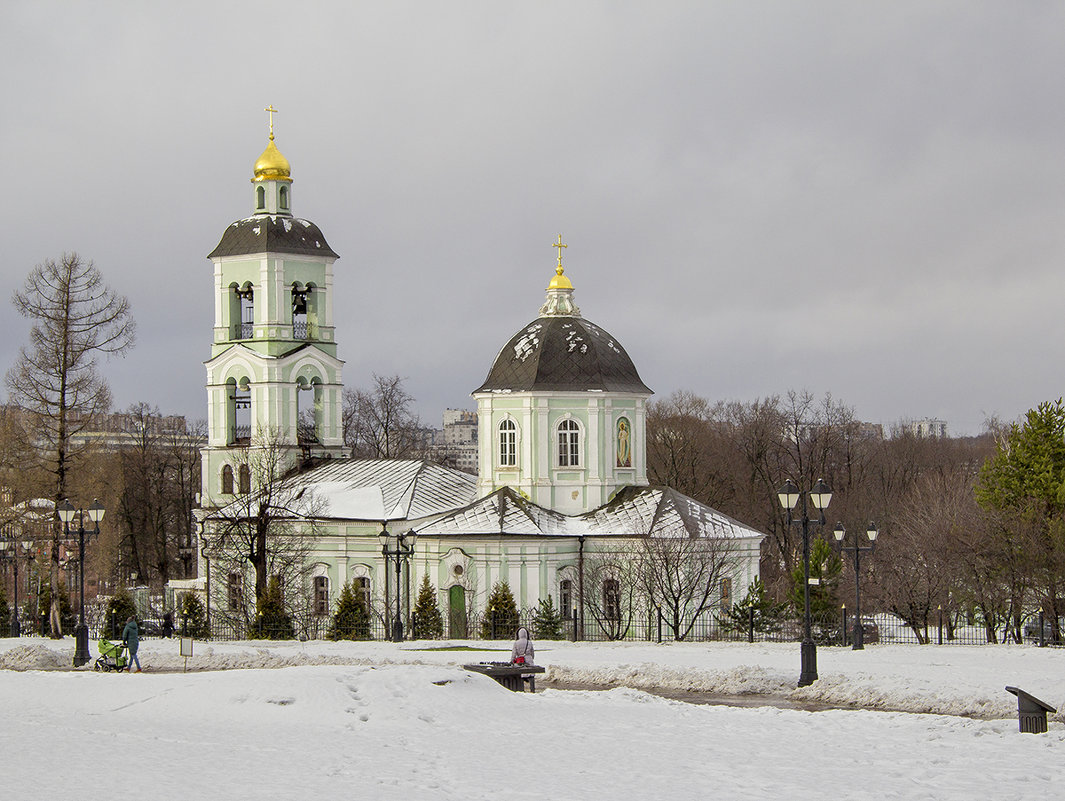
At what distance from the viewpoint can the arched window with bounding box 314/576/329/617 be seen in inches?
1741

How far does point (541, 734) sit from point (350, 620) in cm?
2069

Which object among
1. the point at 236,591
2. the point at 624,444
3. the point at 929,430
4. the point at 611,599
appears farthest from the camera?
the point at 929,430

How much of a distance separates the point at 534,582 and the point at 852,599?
1093cm

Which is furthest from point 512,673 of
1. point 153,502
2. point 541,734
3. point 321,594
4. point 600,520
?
point 153,502

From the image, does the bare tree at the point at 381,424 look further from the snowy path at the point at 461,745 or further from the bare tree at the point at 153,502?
the snowy path at the point at 461,745

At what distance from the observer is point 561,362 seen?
43.8m

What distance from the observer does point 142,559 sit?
240 ft

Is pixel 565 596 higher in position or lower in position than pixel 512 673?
higher

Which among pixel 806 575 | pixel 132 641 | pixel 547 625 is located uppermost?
pixel 806 575

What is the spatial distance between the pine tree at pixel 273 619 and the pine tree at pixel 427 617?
3312 mm

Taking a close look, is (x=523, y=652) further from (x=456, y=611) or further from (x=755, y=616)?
(x=456, y=611)

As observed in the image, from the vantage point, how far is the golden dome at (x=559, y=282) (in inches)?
1804

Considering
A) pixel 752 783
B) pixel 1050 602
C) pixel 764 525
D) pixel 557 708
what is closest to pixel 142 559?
pixel 764 525

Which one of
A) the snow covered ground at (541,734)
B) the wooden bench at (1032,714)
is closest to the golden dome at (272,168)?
the snow covered ground at (541,734)
